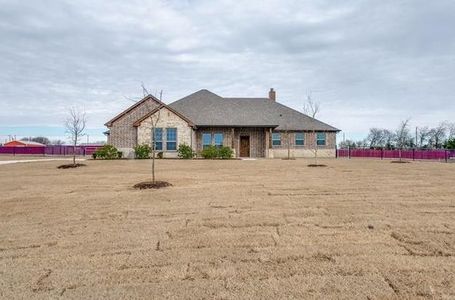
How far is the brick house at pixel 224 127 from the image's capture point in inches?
1129

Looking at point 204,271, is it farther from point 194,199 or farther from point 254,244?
point 194,199

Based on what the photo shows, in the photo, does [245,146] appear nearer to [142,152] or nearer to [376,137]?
[142,152]

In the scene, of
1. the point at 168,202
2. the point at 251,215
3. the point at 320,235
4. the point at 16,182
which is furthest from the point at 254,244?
the point at 16,182

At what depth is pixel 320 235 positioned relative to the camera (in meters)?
6.10

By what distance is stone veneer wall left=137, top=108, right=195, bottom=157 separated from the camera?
1115 inches

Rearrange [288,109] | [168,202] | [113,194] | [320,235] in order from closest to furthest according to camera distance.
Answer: [320,235] → [168,202] → [113,194] → [288,109]

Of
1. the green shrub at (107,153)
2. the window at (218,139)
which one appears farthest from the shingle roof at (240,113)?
the green shrub at (107,153)

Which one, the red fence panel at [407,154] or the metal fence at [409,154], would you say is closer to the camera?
the metal fence at [409,154]

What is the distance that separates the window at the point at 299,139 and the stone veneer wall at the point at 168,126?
10.8 meters

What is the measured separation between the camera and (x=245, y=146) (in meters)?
31.8

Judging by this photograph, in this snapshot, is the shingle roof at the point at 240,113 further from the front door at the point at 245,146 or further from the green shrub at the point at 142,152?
the green shrub at the point at 142,152

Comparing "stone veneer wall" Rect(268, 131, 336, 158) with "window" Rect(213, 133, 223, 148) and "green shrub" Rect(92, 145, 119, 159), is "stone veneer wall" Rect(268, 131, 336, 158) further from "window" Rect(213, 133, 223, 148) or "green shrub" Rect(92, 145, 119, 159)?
"green shrub" Rect(92, 145, 119, 159)

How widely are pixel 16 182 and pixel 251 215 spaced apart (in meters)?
9.82

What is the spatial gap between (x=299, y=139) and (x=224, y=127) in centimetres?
789
